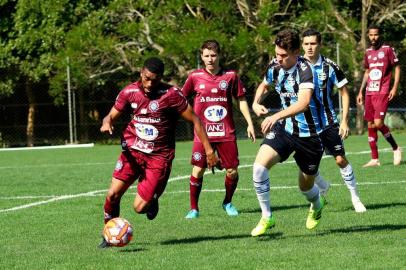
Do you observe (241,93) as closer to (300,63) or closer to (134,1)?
(300,63)

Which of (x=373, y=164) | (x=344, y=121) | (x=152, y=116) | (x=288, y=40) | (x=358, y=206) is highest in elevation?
(x=288, y=40)

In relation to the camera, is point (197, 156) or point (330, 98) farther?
point (197, 156)

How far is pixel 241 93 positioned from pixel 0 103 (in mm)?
21134

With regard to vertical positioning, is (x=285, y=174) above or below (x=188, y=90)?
below

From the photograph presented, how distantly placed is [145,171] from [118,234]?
85 cm

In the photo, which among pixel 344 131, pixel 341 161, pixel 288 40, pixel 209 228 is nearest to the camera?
pixel 288 40

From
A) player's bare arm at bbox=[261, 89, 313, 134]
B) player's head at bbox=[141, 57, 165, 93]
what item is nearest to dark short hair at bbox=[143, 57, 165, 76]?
player's head at bbox=[141, 57, 165, 93]

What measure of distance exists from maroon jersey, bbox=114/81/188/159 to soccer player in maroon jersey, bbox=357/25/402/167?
7.77 meters

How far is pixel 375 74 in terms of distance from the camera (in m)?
16.3

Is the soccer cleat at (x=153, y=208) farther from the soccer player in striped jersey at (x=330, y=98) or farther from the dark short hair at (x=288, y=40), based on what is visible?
the soccer player in striped jersey at (x=330, y=98)

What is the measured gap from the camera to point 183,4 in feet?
96.6

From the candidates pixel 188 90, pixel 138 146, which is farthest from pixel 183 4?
pixel 138 146

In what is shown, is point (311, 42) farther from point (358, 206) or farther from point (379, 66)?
point (379, 66)

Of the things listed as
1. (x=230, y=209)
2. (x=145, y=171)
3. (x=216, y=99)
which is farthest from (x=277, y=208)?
(x=145, y=171)
